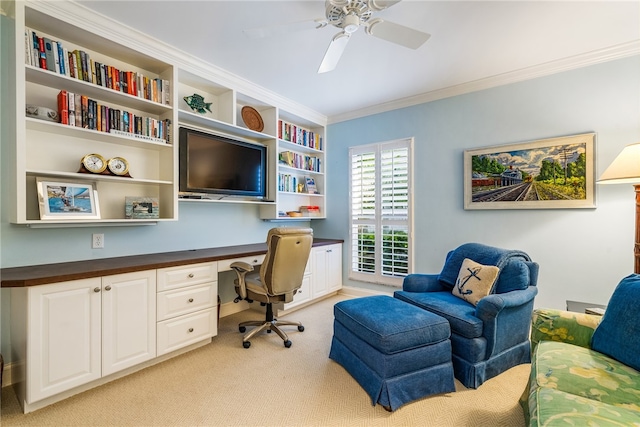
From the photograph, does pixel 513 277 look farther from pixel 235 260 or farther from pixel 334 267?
pixel 235 260

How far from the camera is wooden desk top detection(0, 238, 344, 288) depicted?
1.60 meters

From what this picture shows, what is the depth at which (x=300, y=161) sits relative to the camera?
4.02m

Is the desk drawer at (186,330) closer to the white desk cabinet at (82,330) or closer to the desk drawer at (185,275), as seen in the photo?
the white desk cabinet at (82,330)

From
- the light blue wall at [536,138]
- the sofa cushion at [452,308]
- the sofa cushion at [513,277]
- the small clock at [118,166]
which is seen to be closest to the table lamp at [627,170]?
the light blue wall at [536,138]

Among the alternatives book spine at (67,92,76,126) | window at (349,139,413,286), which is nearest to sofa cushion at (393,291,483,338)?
window at (349,139,413,286)

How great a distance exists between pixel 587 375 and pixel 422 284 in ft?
4.49

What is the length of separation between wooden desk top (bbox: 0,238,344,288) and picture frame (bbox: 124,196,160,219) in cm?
34

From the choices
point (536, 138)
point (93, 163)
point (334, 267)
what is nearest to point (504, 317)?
point (536, 138)

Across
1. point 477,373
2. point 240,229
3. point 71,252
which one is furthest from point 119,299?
point 477,373

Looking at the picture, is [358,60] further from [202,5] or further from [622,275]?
[622,275]

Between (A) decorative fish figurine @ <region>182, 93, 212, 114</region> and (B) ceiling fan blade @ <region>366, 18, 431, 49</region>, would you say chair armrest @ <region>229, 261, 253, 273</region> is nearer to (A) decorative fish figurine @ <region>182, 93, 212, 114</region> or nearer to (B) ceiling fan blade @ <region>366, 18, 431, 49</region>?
(A) decorative fish figurine @ <region>182, 93, 212, 114</region>

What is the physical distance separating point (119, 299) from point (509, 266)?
2.85 metres

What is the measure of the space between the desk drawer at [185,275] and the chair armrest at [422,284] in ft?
5.68

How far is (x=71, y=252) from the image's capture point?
7.06 ft
